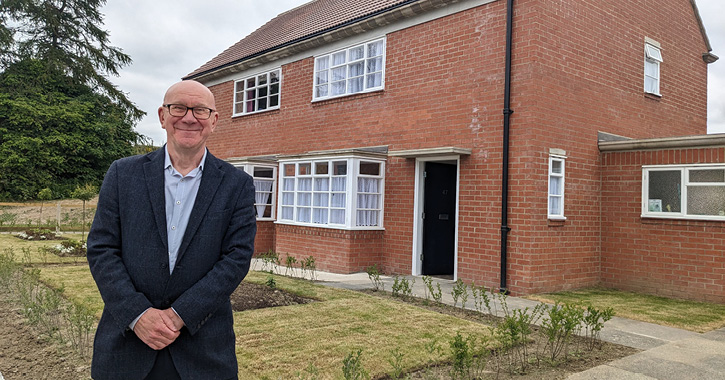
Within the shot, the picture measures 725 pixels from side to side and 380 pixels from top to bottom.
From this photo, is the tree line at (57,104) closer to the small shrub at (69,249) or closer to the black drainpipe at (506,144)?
the small shrub at (69,249)

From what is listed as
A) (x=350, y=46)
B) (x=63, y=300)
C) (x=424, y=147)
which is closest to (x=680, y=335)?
(x=424, y=147)

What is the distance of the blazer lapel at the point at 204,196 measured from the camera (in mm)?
2172

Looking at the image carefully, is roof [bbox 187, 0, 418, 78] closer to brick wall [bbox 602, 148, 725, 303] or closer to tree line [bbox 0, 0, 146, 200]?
brick wall [bbox 602, 148, 725, 303]

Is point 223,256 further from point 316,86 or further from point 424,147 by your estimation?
point 316,86

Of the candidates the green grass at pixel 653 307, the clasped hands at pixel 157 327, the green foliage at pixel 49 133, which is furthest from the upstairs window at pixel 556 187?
the green foliage at pixel 49 133

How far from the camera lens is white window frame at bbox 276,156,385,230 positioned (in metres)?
11.0

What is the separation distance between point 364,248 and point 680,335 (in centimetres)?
615

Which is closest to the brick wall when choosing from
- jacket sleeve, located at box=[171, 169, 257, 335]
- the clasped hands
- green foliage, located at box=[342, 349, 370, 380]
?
green foliage, located at box=[342, 349, 370, 380]

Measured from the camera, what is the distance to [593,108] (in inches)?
391

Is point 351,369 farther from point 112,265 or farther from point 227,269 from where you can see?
point 112,265

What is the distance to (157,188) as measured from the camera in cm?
223

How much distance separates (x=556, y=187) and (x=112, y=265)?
8.50 m

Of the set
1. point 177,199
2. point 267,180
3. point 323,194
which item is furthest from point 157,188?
point 267,180

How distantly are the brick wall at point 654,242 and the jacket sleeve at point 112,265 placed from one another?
9275 mm
